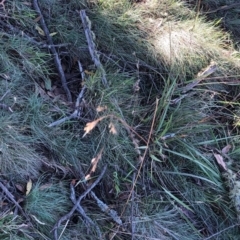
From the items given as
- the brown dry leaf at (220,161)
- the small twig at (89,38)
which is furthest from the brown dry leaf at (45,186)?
the brown dry leaf at (220,161)

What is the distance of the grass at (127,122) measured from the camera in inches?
84.4

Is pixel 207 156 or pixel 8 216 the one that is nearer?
pixel 8 216

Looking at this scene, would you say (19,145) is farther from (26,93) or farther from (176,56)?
(176,56)

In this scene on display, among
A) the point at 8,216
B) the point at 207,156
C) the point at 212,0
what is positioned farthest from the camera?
the point at 212,0

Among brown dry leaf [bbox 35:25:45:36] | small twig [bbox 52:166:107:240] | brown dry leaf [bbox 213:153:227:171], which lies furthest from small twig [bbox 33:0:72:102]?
brown dry leaf [bbox 213:153:227:171]

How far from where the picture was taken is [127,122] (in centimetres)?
230

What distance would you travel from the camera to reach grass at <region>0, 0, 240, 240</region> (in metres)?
2.14

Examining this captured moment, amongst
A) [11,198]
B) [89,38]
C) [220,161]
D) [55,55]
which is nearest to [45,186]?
[11,198]

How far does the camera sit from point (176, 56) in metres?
2.43

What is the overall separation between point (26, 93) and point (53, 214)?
0.67 metres

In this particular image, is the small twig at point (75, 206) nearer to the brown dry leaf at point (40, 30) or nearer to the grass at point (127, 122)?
the grass at point (127, 122)

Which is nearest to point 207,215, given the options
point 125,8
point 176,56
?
point 176,56

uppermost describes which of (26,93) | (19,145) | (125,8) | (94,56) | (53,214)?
(125,8)

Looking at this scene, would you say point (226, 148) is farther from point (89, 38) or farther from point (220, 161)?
point (89, 38)
